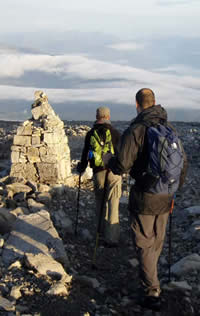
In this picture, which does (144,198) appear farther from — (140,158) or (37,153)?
(37,153)

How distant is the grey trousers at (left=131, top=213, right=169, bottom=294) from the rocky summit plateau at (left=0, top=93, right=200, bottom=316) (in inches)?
20.2

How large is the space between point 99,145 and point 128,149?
113 inches

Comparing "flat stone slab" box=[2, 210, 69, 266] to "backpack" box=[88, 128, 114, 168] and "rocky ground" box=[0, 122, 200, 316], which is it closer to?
"rocky ground" box=[0, 122, 200, 316]

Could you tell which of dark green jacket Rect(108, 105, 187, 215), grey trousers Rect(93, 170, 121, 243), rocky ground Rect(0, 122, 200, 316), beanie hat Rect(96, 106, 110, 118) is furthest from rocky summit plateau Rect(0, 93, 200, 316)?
beanie hat Rect(96, 106, 110, 118)

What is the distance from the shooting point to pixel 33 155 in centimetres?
1185

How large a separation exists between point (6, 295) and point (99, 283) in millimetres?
1648

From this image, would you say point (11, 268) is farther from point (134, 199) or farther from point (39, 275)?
point (134, 199)

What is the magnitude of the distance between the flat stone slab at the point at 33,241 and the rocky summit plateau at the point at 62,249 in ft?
0.05

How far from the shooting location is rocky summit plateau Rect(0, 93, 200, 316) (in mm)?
5727

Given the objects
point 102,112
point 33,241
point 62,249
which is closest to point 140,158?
point 62,249

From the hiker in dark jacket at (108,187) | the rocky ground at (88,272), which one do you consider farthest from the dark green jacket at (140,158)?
the hiker in dark jacket at (108,187)

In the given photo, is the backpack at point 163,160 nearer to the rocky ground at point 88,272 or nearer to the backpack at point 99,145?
the rocky ground at point 88,272

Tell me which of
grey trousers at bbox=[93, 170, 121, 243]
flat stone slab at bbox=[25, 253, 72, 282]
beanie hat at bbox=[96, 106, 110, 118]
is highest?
beanie hat at bbox=[96, 106, 110, 118]

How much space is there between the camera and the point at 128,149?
5484 mm
